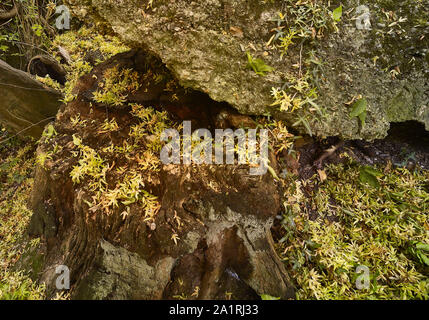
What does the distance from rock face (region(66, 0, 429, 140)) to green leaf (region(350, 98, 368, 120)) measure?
71 mm

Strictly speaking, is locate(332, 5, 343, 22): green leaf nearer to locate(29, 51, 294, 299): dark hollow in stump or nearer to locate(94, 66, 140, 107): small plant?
locate(29, 51, 294, 299): dark hollow in stump

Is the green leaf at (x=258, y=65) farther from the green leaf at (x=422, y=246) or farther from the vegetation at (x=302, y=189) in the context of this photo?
the green leaf at (x=422, y=246)

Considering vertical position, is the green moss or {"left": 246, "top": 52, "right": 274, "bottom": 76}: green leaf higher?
{"left": 246, "top": 52, "right": 274, "bottom": 76}: green leaf

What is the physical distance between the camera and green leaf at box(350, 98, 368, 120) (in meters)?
2.45

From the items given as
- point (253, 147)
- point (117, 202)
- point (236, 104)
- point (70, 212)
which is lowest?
point (70, 212)

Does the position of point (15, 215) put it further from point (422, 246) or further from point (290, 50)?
point (422, 246)

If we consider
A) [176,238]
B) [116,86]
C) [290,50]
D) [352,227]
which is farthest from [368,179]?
[116,86]

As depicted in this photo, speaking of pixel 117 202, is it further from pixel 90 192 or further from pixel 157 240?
pixel 157 240

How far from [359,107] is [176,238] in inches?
100

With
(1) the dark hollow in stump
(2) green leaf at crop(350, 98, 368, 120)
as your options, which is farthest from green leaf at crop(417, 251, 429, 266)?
(2) green leaf at crop(350, 98, 368, 120)

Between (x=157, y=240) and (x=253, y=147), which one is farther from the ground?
(x=253, y=147)
